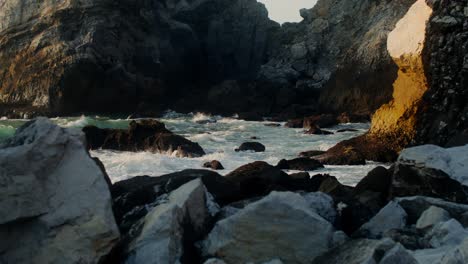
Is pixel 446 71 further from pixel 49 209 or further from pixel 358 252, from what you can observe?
pixel 49 209

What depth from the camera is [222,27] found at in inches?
1815

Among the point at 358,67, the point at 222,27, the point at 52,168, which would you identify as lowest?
the point at 52,168

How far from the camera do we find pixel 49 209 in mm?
4645

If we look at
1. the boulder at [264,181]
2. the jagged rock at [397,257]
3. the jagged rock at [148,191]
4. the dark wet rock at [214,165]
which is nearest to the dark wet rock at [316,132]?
the dark wet rock at [214,165]

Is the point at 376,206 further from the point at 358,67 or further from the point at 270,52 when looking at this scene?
the point at 270,52

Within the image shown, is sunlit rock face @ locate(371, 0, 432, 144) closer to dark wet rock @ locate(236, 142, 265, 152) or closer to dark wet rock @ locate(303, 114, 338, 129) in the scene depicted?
dark wet rock @ locate(236, 142, 265, 152)

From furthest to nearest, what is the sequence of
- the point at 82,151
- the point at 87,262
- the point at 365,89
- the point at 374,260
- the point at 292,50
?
the point at 292,50 < the point at 365,89 < the point at 82,151 < the point at 87,262 < the point at 374,260

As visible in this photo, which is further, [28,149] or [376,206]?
[376,206]

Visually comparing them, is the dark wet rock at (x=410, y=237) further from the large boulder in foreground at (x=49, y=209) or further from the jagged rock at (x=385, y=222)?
the large boulder in foreground at (x=49, y=209)

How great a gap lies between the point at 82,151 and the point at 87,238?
39.9 inches

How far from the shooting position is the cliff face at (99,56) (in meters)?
34.9

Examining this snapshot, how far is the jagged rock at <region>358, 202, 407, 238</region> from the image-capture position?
5.50 metres

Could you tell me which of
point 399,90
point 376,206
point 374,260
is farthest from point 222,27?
point 374,260

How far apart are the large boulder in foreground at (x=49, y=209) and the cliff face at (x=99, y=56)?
30825mm
